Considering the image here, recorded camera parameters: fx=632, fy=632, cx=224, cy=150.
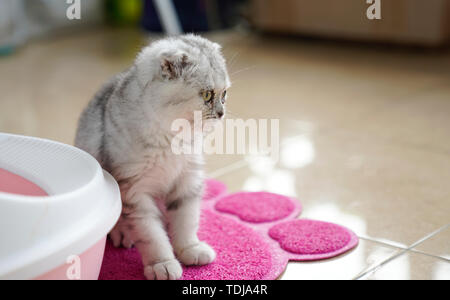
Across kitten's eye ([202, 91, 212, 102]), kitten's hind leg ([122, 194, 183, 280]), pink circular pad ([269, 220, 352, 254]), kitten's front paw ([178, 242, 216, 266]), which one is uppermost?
kitten's eye ([202, 91, 212, 102])

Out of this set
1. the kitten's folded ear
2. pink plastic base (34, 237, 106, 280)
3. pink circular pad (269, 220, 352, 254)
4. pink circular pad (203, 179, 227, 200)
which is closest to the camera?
pink plastic base (34, 237, 106, 280)

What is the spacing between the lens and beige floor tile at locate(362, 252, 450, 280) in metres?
1.32

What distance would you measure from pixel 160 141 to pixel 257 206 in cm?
49

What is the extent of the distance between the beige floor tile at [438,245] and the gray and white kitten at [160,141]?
483mm

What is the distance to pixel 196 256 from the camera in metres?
1.40

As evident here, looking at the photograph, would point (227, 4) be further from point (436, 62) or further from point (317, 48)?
point (436, 62)

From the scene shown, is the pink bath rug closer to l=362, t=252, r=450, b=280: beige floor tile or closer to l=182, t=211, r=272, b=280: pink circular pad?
l=182, t=211, r=272, b=280: pink circular pad

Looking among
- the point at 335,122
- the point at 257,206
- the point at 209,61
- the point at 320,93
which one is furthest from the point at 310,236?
the point at 320,93

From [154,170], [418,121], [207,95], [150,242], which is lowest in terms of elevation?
[418,121]

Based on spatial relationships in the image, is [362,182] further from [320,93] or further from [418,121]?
[320,93]

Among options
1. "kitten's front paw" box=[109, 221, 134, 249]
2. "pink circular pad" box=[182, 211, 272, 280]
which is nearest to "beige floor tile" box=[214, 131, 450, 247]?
"pink circular pad" box=[182, 211, 272, 280]

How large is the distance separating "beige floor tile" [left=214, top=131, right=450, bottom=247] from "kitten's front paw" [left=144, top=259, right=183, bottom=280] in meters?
0.47

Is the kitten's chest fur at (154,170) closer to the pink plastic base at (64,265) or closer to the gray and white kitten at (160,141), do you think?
the gray and white kitten at (160,141)

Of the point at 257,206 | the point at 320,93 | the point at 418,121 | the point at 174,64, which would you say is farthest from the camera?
the point at 320,93
